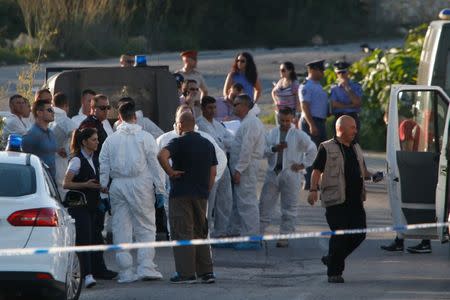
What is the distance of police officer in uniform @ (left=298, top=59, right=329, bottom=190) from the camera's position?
2041 cm

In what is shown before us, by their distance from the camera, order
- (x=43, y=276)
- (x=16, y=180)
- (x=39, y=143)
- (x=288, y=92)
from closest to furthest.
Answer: (x=43, y=276), (x=16, y=180), (x=39, y=143), (x=288, y=92)

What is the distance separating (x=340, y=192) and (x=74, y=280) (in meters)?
2.80

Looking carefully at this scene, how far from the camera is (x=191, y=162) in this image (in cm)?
1334

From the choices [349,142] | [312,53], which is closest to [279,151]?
[349,142]

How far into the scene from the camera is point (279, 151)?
16047 millimetres

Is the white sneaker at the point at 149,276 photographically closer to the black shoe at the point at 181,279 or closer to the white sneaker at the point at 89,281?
the black shoe at the point at 181,279

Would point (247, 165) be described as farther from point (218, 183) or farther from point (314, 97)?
point (314, 97)

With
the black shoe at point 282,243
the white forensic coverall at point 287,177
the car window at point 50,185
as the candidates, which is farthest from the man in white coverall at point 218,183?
the car window at point 50,185

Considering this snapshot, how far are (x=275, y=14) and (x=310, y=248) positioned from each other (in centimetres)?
3577

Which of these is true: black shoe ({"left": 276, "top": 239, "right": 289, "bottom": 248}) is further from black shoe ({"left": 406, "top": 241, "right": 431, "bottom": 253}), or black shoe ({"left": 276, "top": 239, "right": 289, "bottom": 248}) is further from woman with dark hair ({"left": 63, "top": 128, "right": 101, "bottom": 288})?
woman with dark hair ({"left": 63, "top": 128, "right": 101, "bottom": 288})

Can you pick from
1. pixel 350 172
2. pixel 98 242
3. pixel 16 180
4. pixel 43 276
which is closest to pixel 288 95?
pixel 98 242

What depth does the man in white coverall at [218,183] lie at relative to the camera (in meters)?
16.0

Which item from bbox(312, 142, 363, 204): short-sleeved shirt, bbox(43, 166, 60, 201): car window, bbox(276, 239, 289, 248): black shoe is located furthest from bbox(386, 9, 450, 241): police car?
bbox(43, 166, 60, 201): car window

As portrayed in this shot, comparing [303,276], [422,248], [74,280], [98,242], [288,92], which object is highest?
[288,92]
